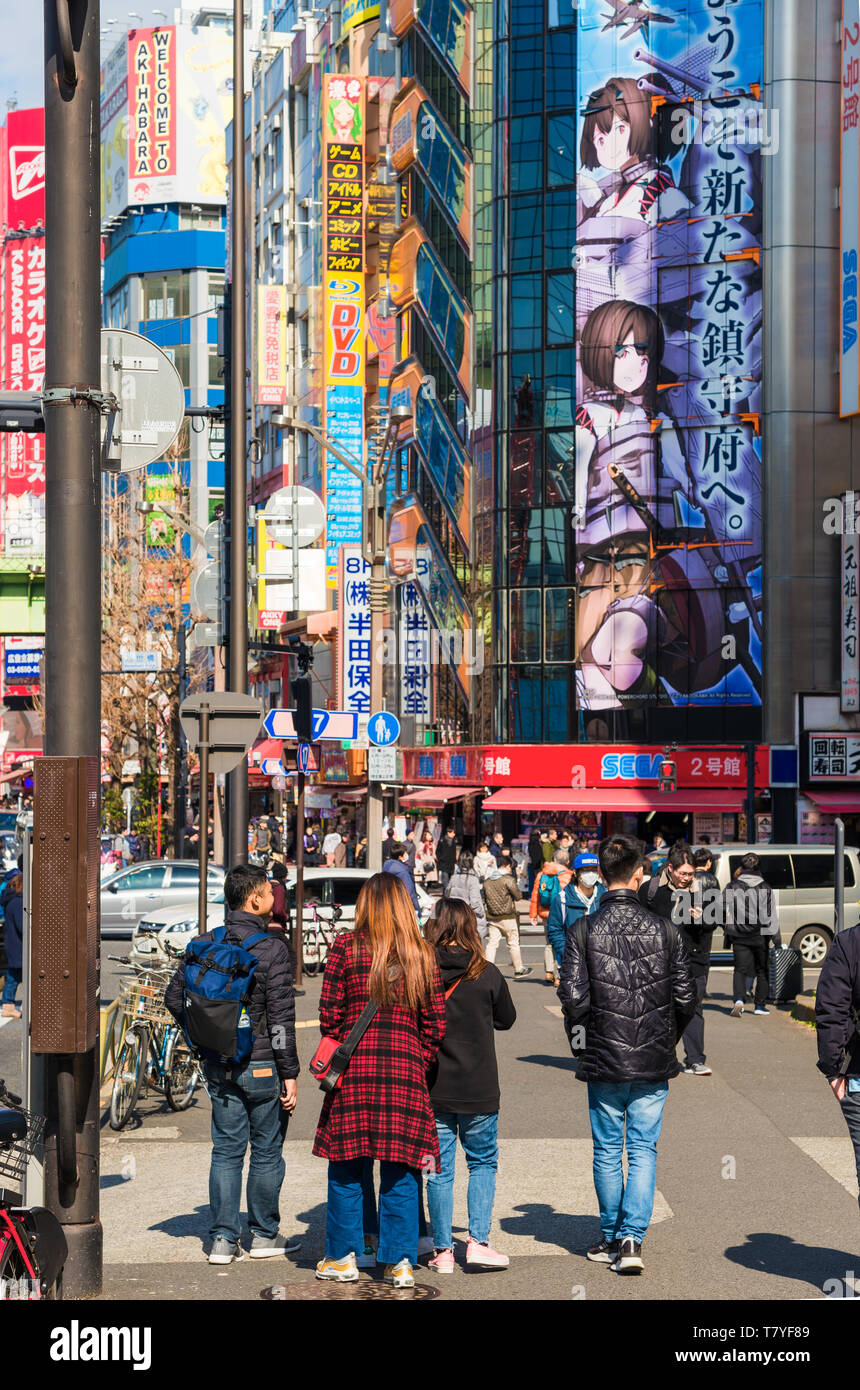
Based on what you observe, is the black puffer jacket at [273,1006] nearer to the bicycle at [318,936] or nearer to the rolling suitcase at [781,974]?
the rolling suitcase at [781,974]

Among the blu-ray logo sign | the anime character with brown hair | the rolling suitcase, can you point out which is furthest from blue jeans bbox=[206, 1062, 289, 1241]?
the anime character with brown hair

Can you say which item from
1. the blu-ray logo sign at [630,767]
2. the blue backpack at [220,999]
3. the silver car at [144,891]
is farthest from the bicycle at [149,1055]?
the blu-ray logo sign at [630,767]

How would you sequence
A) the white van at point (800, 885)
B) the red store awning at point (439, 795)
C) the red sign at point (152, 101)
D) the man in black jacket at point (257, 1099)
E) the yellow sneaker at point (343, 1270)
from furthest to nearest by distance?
the red sign at point (152, 101)
the red store awning at point (439, 795)
the white van at point (800, 885)
the man in black jacket at point (257, 1099)
the yellow sneaker at point (343, 1270)

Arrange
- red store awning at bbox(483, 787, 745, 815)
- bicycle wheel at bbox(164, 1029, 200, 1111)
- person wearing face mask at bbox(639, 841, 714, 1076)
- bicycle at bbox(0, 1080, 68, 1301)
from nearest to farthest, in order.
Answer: bicycle at bbox(0, 1080, 68, 1301) < bicycle wheel at bbox(164, 1029, 200, 1111) < person wearing face mask at bbox(639, 841, 714, 1076) < red store awning at bbox(483, 787, 745, 815)

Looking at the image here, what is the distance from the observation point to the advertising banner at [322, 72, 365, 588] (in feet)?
188

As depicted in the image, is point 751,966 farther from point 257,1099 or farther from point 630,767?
point 630,767

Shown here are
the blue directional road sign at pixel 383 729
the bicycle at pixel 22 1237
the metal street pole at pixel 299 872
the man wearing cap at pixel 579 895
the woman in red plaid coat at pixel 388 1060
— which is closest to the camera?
the bicycle at pixel 22 1237

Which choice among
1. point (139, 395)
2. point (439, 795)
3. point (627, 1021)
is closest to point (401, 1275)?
point (627, 1021)

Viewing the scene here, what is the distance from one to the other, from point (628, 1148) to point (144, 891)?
2207 cm

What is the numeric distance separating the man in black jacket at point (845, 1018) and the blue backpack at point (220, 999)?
2.48 meters

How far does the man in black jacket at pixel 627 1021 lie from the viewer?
7734 mm

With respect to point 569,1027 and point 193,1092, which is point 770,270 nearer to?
point 193,1092

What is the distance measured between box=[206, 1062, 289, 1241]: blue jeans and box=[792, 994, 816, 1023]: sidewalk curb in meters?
11.1

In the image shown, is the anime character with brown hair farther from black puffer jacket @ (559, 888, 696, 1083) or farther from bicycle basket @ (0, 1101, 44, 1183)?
bicycle basket @ (0, 1101, 44, 1183)
